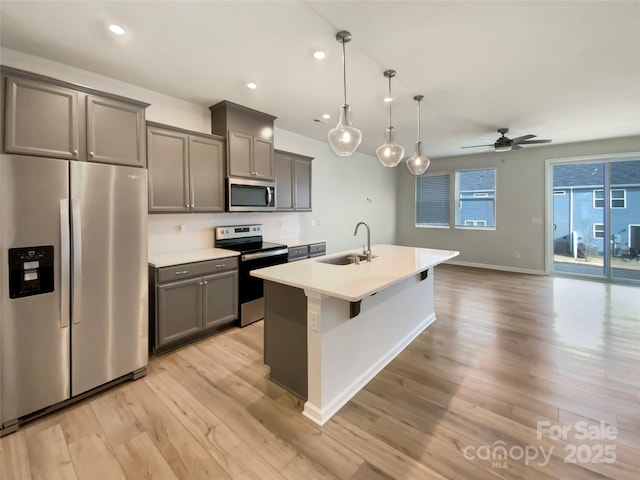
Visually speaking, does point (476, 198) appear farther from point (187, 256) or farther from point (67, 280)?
point (67, 280)

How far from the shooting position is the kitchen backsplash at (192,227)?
322 centimetres

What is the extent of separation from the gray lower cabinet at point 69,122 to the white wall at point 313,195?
0.67 meters

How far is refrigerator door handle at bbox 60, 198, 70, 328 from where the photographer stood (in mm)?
2004

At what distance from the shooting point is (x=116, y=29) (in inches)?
82.0

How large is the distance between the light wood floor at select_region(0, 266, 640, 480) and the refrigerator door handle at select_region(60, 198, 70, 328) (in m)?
0.72

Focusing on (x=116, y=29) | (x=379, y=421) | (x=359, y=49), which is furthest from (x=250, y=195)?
(x=379, y=421)

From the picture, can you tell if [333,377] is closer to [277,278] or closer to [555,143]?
[277,278]

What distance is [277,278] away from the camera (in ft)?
6.87

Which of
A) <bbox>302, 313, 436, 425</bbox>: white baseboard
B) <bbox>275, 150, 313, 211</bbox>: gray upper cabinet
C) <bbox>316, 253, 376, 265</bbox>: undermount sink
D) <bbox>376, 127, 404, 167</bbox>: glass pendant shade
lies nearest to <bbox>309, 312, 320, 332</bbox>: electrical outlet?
<bbox>302, 313, 436, 425</bbox>: white baseboard

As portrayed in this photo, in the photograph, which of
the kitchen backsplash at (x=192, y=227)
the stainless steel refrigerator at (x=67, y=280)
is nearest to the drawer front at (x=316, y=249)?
the kitchen backsplash at (x=192, y=227)

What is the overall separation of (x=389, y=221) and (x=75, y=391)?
697 cm

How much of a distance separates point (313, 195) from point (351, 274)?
3229mm

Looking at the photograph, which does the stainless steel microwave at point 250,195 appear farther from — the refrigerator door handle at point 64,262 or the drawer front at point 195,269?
the refrigerator door handle at point 64,262

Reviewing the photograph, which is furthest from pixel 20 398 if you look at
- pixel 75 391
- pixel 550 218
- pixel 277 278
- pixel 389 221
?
pixel 550 218
